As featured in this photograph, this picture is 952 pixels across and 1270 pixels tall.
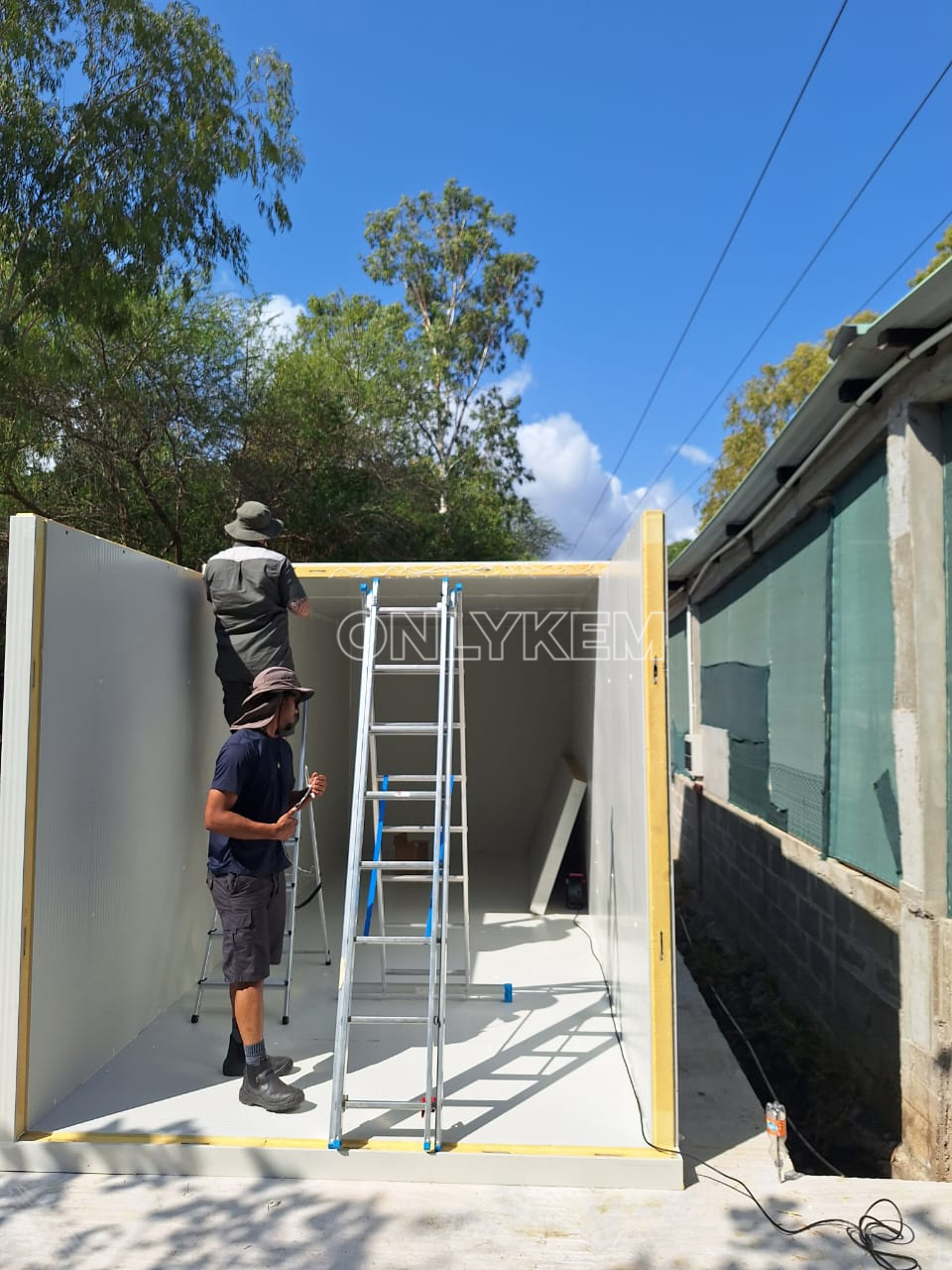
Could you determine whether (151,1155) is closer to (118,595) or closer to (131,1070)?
(131,1070)

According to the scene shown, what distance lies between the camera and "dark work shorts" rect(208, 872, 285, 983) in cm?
347

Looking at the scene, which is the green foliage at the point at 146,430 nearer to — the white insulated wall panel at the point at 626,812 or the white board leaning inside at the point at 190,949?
the white board leaning inside at the point at 190,949

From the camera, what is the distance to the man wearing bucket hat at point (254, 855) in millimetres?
3404

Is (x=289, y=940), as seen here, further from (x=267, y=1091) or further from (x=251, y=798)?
(x=251, y=798)

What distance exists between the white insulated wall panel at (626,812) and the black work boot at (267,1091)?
4.38 feet

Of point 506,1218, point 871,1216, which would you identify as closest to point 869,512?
point 871,1216

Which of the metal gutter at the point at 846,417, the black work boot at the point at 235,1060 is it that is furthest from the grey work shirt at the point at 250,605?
the metal gutter at the point at 846,417

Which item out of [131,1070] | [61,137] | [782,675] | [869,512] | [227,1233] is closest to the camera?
[227,1233]

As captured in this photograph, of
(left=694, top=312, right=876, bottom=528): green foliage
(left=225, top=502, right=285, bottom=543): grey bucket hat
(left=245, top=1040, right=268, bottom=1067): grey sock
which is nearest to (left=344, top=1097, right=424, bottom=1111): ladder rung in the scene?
(left=245, top=1040, right=268, bottom=1067): grey sock

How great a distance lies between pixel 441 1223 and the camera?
2.82 m

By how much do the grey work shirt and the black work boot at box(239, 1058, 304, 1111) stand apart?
1.87 metres

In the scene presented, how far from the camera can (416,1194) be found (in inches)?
118

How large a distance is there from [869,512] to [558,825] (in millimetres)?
3206

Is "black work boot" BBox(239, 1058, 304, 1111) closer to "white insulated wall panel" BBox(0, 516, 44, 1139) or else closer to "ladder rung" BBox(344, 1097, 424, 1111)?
"ladder rung" BBox(344, 1097, 424, 1111)
